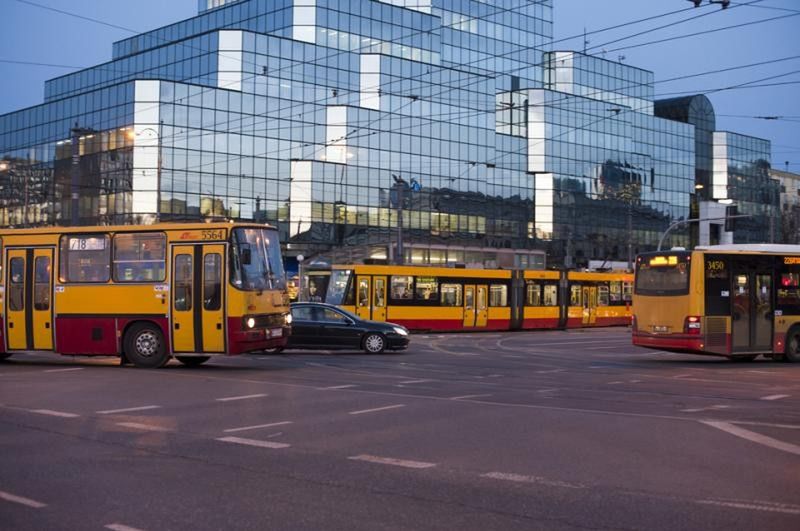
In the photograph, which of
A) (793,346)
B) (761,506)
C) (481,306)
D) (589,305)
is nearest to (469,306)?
(481,306)

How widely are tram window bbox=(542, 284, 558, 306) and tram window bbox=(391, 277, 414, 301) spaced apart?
29.3 ft

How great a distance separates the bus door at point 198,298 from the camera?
1852 centimetres

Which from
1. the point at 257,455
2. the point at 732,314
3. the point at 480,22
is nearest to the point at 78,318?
the point at 257,455

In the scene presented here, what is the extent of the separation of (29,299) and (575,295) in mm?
30183

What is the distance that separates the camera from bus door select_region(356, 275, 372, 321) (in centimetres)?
3547

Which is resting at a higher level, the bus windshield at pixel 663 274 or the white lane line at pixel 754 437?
Answer: the bus windshield at pixel 663 274

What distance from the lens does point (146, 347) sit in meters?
19.1

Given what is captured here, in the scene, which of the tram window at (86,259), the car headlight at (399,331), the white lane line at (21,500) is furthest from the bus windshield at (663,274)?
the white lane line at (21,500)

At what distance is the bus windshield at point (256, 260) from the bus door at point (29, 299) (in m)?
4.64

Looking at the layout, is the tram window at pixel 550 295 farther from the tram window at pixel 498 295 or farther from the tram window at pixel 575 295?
the tram window at pixel 498 295

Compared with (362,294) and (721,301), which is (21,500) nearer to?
(721,301)

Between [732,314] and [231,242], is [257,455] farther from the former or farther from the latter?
[732,314]

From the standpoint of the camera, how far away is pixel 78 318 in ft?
64.4

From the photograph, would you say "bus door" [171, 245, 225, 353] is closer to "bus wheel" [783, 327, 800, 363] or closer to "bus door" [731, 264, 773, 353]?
"bus door" [731, 264, 773, 353]
